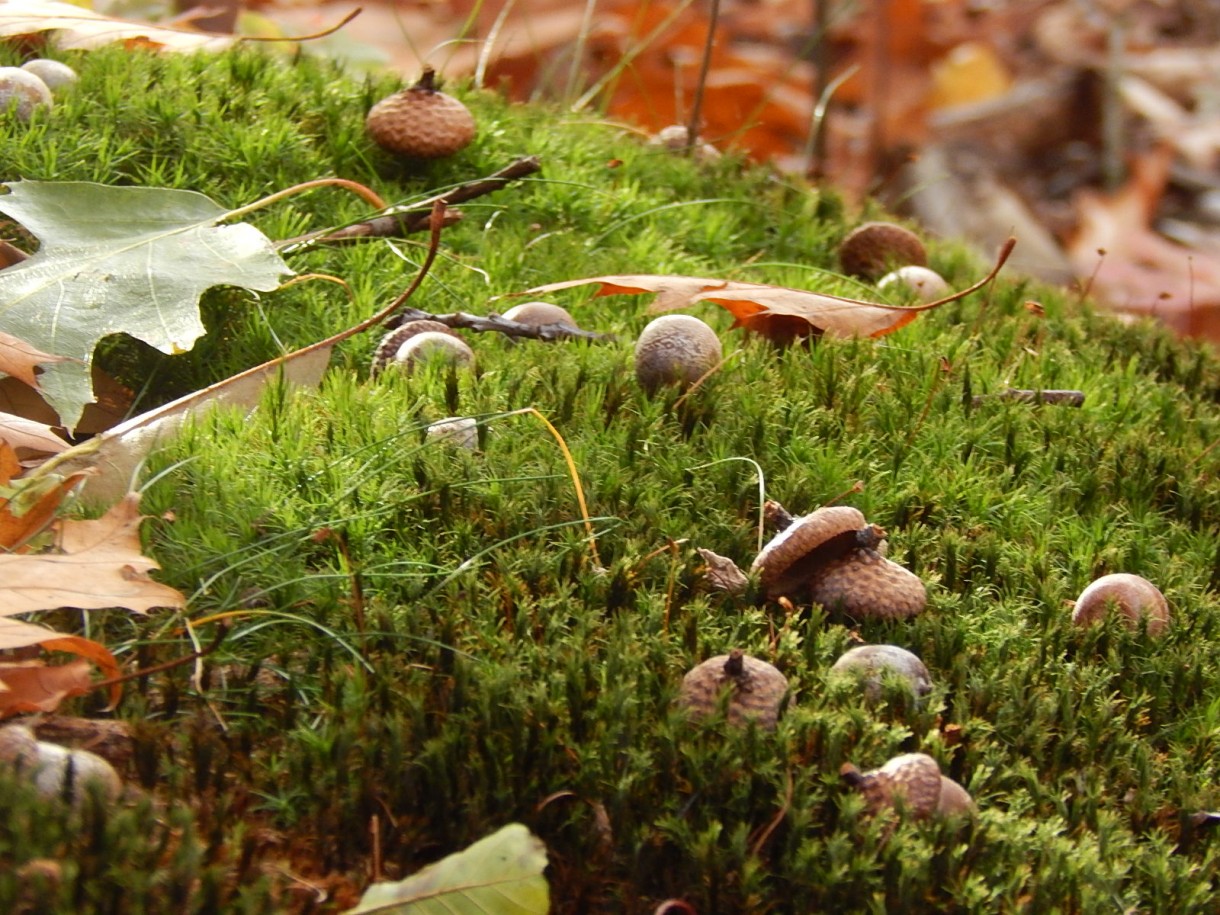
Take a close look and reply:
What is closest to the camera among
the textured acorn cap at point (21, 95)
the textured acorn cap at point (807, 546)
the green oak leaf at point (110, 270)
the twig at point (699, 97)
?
the textured acorn cap at point (807, 546)

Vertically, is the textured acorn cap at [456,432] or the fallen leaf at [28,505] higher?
the fallen leaf at [28,505]

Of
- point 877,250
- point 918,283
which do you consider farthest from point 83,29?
point 918,283

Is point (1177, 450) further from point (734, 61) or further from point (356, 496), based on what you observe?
point (734, 61)

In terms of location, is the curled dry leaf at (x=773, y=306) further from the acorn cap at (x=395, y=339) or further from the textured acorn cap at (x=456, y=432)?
the textured acorn cap at (x=456, y=432)

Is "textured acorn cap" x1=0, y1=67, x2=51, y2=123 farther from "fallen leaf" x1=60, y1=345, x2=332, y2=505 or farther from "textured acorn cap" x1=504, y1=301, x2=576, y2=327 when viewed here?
"textured acorn cap" x1=504, y1=301, x2=576, y2=327

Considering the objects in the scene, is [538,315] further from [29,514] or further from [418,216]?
[29,514]

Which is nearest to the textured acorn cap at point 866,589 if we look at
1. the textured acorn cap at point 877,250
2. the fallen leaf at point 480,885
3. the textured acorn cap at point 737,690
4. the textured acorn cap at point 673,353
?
the textured acorn cap at point 737,690

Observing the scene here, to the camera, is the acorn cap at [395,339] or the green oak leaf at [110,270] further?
the acorn cap at [395,339]
